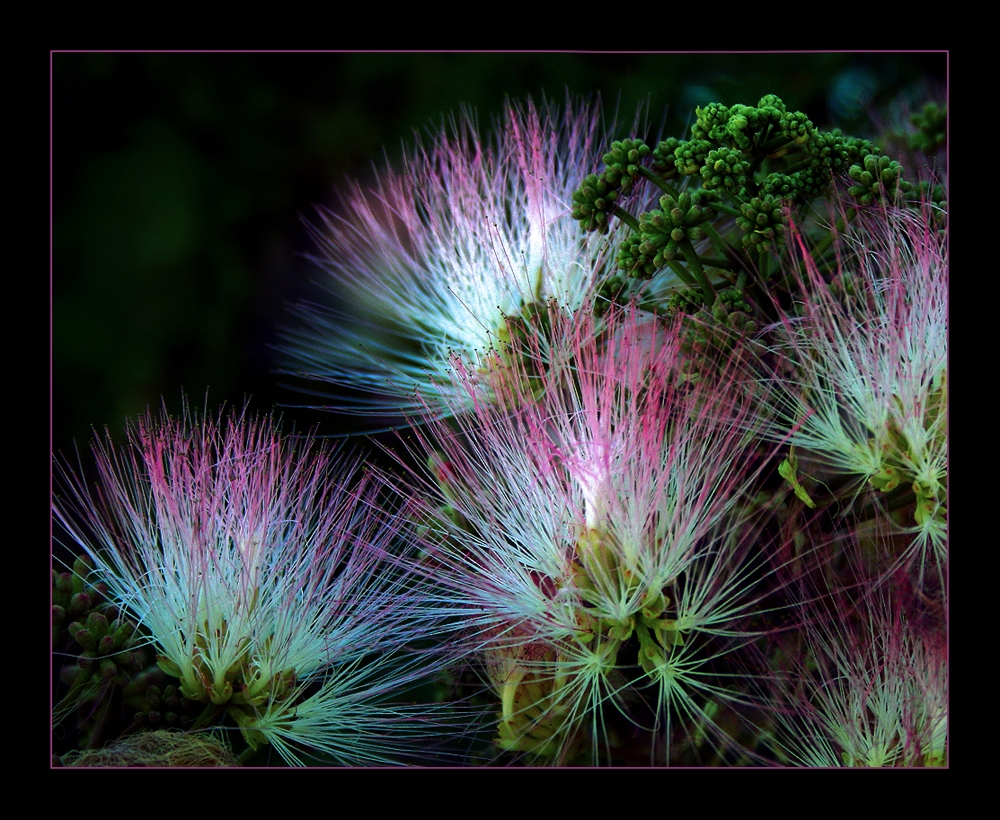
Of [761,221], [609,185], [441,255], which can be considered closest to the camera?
[761,221]

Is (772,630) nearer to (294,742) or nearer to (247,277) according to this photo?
(294,742)

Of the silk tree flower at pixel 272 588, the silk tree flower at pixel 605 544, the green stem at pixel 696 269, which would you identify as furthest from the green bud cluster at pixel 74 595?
the green stem at pixel 696 269

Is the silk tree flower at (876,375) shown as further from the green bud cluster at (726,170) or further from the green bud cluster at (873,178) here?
the green bud cluster at (726,170)

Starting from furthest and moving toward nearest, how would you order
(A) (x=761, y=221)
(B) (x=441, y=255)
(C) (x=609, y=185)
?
(B) (x=441, y=255) → (C) (x=609, y=185) → (A) (x=761, y=221)

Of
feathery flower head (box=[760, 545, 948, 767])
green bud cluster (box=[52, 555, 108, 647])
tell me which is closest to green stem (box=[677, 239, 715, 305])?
feathery flower head (box=[760, 545, 948, 767])

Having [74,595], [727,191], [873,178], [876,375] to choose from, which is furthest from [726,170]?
[74,595]

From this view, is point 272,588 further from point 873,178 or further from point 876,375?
point 873,178

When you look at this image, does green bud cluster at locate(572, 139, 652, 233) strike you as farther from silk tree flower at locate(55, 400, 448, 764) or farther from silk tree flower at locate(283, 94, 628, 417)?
silk tree flower at locate(55, 400, 448, 764)
